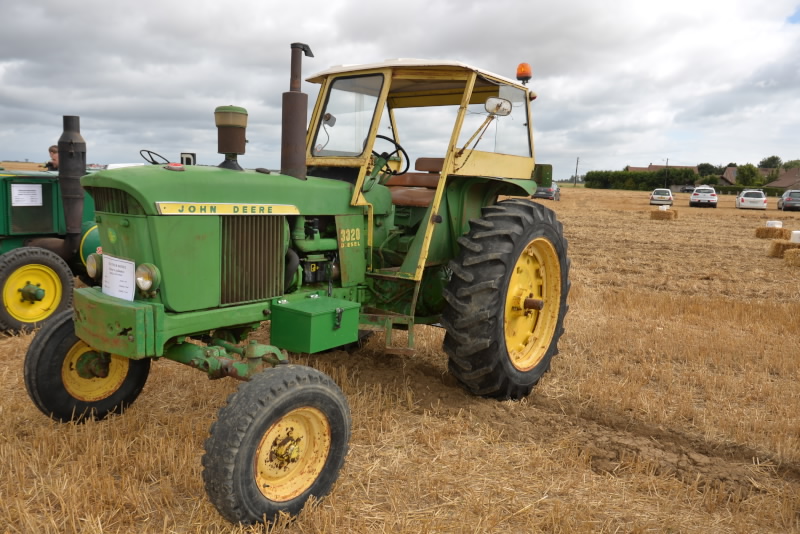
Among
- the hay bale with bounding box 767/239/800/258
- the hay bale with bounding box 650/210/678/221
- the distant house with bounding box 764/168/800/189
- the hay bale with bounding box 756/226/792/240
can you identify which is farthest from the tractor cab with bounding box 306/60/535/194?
the distant house with bounding box 764/168/800/189

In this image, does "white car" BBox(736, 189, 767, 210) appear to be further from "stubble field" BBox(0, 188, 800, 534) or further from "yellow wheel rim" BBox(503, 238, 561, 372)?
"yellow wheel rim" BBox(503, 238, 561, 372)

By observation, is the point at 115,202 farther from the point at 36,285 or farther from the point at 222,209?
the point at 36,285

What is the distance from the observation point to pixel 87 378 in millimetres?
3902

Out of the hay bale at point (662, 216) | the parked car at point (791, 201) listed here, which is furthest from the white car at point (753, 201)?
the hay bale at point (662, 216)

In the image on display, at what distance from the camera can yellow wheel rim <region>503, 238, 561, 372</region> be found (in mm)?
4742

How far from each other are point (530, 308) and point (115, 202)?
9.28ft

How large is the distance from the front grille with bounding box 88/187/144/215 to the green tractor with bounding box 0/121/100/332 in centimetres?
334

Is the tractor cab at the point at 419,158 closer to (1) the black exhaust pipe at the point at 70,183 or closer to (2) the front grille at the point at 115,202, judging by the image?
(2) the front grille at the point at 115,202

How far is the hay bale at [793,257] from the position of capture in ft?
36.4

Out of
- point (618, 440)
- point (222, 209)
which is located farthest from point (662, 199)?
point (222, 209)

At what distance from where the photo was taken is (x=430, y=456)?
370 centimetres

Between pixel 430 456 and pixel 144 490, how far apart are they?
1513 millimetres

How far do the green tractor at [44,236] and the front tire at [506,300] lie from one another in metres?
4.27

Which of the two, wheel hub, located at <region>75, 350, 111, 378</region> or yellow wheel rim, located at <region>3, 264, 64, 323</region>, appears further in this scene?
yellow wheel rim, located at <region>3, 264, 64, 323</region>
